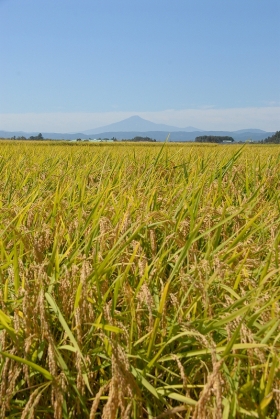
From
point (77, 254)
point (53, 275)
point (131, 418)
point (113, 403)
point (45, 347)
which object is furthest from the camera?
point (77, 254)

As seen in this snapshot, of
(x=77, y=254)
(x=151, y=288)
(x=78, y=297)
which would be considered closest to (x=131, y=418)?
(x=78, y=297)

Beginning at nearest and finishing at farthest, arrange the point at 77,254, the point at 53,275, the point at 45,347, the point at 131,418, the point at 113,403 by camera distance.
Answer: the point at 113,403, the point at 131,418, the point at 45,347, the point at 53,275, the point at 77,254

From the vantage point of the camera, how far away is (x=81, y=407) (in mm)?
1253

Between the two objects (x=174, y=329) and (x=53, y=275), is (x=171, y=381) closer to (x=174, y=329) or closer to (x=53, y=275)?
(x=174, y=329)

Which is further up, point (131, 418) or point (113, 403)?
point (113, 403)

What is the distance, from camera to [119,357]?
116cm

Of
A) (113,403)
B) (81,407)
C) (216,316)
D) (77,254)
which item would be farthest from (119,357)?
(77,254)

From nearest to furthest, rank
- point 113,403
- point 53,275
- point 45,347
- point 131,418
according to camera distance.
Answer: point 113,403 < point 131,418 < point 45,347 < point 53,275

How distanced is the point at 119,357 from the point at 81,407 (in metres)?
0.22

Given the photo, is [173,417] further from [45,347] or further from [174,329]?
A: [45,347]

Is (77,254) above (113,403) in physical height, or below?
above

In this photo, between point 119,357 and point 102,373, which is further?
point 102,373

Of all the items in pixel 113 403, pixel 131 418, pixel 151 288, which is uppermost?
pixel 151 288

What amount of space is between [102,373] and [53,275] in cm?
34
